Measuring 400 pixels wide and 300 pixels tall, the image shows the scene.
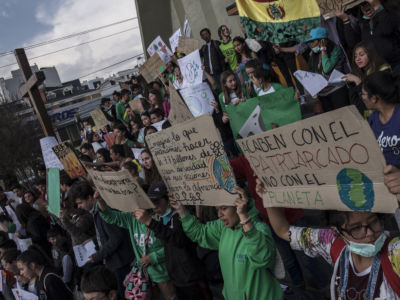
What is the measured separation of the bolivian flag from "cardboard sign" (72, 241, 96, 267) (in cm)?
311

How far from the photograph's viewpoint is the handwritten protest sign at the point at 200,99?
16.4 ft

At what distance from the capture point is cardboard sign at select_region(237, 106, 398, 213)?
154 centimetres

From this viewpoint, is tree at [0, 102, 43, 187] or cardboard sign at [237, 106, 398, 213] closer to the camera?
cardboard sign at [237, 106, 398, 213]

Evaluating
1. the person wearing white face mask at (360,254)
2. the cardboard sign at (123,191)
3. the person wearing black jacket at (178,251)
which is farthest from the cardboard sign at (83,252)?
the person wearing white face mask at (360,254)

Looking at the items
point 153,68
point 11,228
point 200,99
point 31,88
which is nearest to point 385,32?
point 200,99

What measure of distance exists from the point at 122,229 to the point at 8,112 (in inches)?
915

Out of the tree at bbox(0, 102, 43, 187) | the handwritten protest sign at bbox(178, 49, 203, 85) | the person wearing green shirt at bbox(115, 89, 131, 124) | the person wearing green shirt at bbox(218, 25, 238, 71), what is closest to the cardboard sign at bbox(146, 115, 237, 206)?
the handwritten protest sign at bbox(178, 49, 203, 85)

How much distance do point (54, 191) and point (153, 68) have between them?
212 inches

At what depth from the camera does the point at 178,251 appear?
9.19ft

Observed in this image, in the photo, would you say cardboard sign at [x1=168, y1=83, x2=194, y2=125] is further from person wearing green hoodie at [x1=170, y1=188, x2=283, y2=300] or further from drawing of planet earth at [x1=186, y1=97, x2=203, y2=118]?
drawing of planet earth at [x1=186, y1=97, x2=203, y2=118]

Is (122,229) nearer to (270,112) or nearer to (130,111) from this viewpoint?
(270,112)

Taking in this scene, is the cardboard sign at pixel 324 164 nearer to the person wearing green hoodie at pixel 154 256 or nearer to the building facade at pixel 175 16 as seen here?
the person wearing green hoodie at pixel 154 256

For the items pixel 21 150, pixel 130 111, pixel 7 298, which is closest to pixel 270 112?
pixel 7 298

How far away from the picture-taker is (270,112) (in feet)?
11.1
